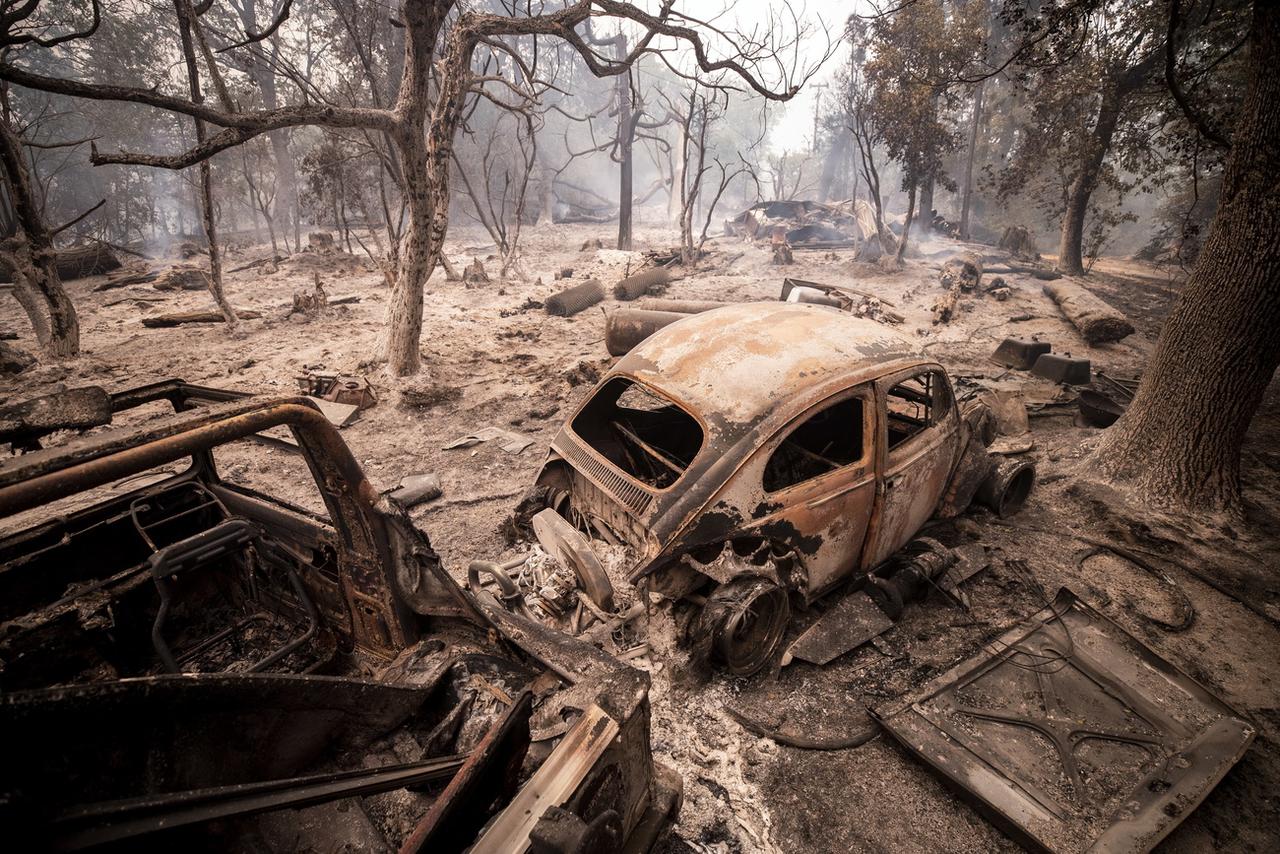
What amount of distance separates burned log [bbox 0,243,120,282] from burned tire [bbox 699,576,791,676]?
63.5 feet

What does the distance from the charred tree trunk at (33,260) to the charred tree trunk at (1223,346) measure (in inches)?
513

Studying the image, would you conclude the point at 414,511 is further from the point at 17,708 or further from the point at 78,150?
the point at 78,150

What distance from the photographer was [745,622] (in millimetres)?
2789

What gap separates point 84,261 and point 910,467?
20.6 m

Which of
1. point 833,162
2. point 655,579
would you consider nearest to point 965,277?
point 655,579

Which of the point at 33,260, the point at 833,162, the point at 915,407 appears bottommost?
the point at 915,407

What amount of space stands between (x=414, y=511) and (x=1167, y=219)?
25.7m

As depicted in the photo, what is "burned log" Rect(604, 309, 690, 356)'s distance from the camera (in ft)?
24.9

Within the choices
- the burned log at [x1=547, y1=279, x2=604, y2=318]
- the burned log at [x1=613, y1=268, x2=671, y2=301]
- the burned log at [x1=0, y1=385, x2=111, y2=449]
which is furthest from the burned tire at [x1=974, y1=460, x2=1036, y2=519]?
the burned log at [x1=613, y1=268, x2=671, y2=301]

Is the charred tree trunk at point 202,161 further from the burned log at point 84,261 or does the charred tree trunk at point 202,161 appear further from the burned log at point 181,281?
the burned log at point 84,261

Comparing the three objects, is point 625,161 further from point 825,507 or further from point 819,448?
point 825,507

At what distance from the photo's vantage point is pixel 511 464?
18.0 feet

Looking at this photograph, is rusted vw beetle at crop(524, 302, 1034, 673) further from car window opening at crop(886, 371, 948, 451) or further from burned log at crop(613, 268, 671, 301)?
burned log at crop(613, 268, 671, 301)

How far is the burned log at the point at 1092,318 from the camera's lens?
8883 mm
